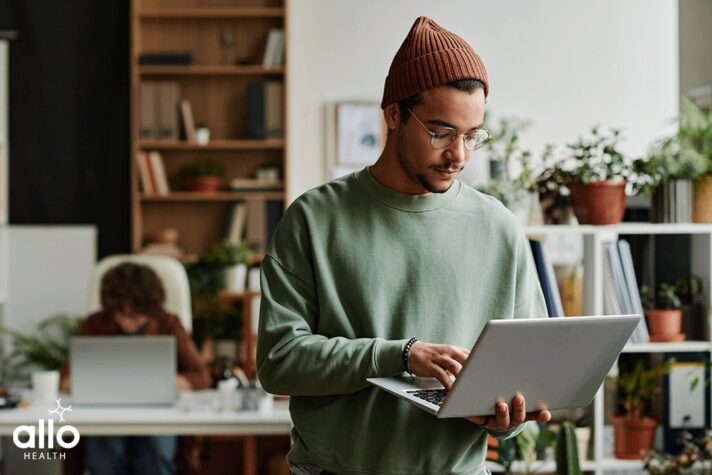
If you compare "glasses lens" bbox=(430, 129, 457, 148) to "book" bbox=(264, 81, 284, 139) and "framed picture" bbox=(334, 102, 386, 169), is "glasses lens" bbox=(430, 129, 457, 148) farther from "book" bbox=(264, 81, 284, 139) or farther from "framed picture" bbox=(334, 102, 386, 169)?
"framed picture" bbox=(334, 102, 386, 169)

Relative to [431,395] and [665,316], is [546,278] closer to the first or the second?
[665,316]

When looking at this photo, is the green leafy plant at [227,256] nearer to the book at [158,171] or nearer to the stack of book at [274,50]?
the book at [158,171]

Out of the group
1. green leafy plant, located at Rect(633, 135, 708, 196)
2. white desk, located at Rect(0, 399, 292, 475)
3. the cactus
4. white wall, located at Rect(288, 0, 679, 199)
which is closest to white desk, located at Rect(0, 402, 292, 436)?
white desk, located at Rect(0, 399, 292, 475)

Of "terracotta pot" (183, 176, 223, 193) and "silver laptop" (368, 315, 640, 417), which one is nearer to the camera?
"silver laptop" (368, 315, 640, 417)

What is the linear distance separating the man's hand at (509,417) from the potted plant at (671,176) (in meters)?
1.99

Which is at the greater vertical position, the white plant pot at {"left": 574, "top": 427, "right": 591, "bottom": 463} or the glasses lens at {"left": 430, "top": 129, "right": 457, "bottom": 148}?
the glasses lens at {"left": 430, "top": 129, "right": 457, "bottom": 148}

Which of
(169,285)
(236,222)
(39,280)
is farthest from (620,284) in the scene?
(39,280)

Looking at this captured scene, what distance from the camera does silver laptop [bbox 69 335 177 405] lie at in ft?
10.8

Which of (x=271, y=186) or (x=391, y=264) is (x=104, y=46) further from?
(x=391, y=264)

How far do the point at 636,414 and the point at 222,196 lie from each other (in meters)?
2.71

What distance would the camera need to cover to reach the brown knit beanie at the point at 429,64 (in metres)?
1.54

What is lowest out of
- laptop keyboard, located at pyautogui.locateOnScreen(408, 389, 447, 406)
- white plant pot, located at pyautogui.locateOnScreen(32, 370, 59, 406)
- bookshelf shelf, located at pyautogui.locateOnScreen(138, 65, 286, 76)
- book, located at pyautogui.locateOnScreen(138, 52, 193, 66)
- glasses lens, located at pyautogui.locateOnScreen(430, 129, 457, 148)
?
white plant pot, located at pyautogui.locateOnScreen(32, 370, 59, 406)

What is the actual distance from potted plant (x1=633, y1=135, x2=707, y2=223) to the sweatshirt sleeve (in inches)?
81.1

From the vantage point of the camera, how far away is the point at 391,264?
1.59m
